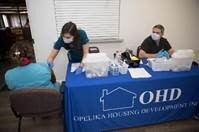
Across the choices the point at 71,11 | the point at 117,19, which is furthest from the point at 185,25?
the point at 71,11

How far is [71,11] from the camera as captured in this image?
2637 mm

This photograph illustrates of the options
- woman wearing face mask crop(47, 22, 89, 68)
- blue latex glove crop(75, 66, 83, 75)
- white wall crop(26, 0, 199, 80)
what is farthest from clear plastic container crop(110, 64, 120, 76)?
white wall crop(26, 0, 199, 80)

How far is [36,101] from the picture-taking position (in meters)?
1.43

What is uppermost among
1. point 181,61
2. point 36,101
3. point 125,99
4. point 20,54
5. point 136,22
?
point 136,22

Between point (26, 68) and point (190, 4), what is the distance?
308 centimetres

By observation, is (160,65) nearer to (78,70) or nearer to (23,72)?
(78,70)

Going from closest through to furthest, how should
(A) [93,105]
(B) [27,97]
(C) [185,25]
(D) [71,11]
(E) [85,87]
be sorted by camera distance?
(B) [27,97], (E) [85,87], (A) [93,105], (D) [71,11], (C) [185,25]

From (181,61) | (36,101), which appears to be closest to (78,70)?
(36,101)

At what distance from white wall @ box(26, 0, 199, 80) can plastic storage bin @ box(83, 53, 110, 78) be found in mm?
1394

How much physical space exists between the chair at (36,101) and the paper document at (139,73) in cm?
79

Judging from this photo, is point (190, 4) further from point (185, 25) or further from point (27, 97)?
point (27, 97)

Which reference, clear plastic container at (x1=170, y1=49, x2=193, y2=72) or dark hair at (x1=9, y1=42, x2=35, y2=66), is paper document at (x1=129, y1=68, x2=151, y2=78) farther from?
dark hair at (x1=9, y1=42, x2=35, y2=66)

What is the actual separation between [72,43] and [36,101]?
87cm

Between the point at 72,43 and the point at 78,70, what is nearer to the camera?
the point at 78,70
